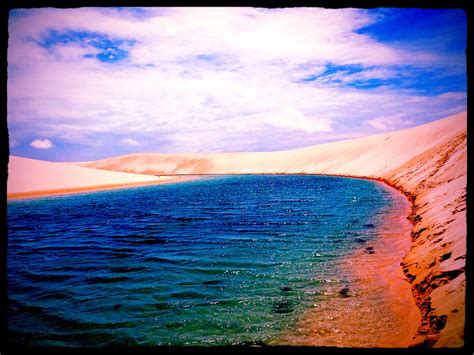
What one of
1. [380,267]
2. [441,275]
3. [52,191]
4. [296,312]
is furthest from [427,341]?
[52,191]

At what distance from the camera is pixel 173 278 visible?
9055 millimetres

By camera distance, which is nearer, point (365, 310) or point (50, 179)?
point (365, 310)

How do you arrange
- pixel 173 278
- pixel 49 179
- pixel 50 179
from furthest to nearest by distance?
pixel 50 179 → pixel 49 179 → pixel 173 278

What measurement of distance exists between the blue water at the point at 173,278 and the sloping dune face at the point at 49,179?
29865mm

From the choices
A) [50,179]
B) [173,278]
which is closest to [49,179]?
[50,179]

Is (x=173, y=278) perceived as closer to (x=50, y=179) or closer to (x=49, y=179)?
(x=49, y=179)

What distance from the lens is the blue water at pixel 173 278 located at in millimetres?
6270

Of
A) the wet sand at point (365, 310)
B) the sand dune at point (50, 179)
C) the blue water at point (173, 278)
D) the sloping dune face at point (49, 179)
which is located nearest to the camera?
the wet sand at point (365, 310)

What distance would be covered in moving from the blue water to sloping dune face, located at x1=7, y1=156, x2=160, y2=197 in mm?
29865

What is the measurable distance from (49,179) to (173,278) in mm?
47780

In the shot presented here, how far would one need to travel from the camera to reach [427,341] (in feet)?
15.7

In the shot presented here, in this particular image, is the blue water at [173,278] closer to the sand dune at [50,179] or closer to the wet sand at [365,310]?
the wet sand at [365,310]

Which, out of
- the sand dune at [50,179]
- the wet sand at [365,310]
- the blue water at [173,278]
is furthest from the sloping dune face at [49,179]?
the wet sand at [365,310]

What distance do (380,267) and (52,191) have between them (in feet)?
153
